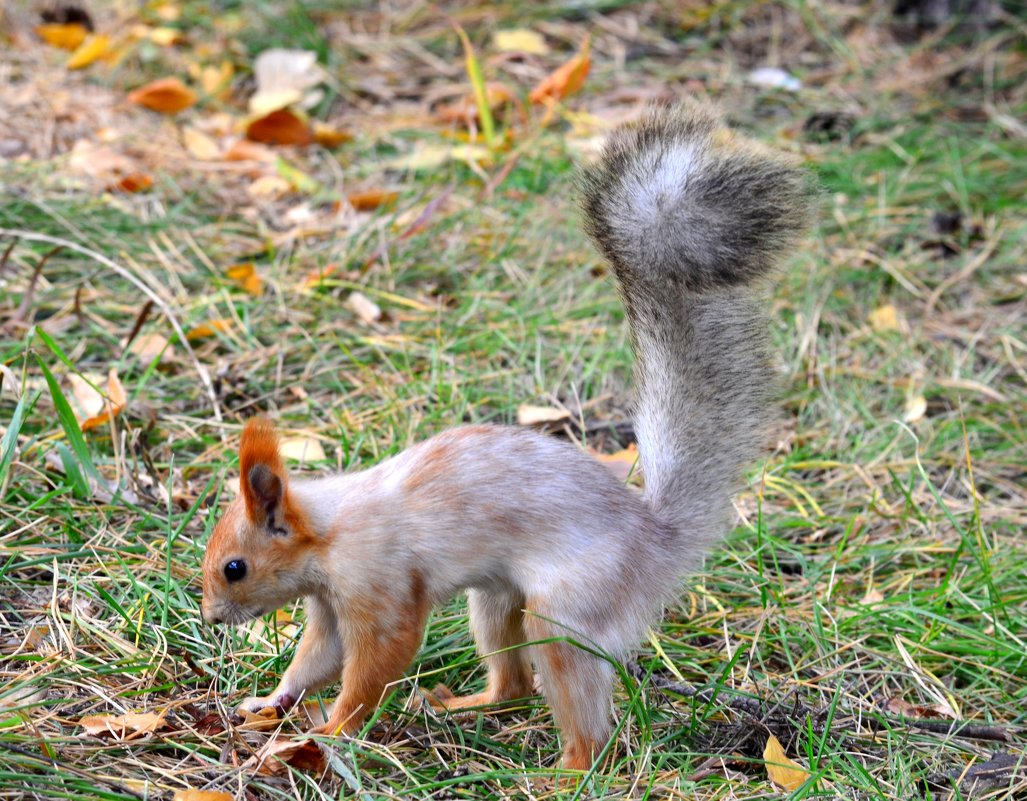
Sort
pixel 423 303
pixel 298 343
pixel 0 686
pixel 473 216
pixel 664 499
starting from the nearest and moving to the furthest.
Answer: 1. pixel 0 686
2. pixel 664 499
3. pixel 298 343
4. pixel 423 303
5. pixel 473 216

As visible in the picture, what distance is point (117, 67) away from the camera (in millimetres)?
4027

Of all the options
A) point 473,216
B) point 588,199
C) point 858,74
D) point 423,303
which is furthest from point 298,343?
point 858,74

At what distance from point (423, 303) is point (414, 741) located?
1.41 meters

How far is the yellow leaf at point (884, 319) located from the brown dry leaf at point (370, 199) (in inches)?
50.7

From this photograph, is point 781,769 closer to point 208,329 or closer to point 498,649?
point 498,649

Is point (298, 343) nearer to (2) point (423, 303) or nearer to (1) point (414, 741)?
(2) point (423, 303)

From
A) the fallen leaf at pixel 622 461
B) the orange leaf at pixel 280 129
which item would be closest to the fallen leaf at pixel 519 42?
the orange leaf at pixel 280 129

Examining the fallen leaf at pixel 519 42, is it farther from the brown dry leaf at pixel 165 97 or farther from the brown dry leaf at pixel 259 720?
the brown dry leaf at pixel 259 720

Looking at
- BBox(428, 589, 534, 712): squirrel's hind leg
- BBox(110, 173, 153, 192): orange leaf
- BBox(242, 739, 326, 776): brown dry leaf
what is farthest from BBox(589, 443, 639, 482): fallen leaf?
BBox(110, 173, 153, 192): orange leaf

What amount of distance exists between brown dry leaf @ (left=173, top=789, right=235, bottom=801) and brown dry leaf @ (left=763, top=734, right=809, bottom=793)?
2.34 feet

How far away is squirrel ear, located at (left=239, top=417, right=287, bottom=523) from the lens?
1.63 m

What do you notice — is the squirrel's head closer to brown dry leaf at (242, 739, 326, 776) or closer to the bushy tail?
brown dry leaf at (242, 739, 326, 776)

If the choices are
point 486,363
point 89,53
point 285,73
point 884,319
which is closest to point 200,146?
point 285,73

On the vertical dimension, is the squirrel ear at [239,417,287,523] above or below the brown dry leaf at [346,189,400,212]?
above
